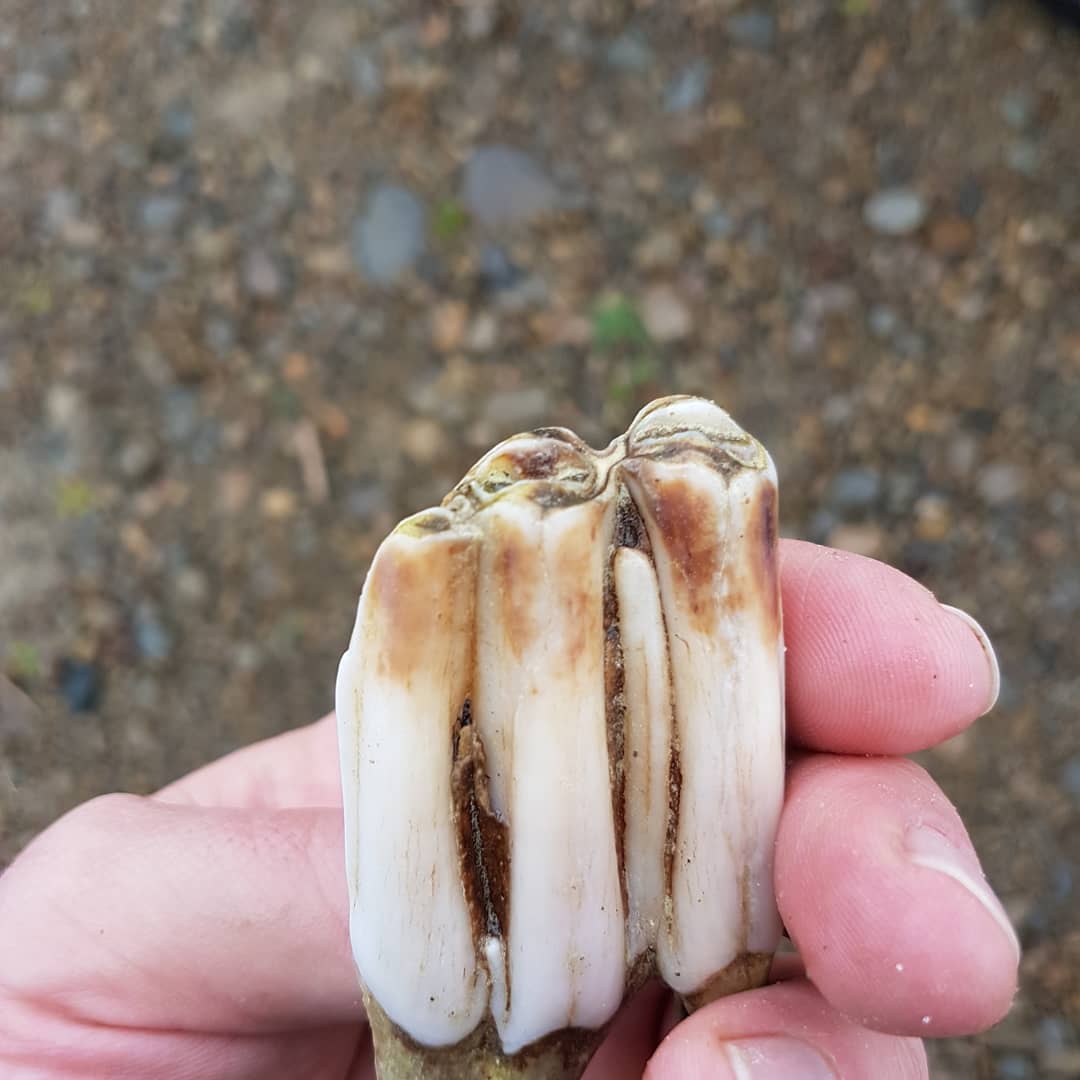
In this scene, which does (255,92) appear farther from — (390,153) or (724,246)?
(724,246)

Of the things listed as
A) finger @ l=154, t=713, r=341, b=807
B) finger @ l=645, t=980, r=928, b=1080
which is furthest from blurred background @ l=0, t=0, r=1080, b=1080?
finger @ l=645, t=980, r=928, b=1080

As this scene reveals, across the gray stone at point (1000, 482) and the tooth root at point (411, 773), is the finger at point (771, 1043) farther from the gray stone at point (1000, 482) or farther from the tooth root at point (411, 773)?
the gray stone at point (1000, 482)

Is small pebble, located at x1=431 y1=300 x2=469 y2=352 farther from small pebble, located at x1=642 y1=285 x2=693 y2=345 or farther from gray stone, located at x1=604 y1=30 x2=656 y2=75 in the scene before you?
gray stone, located at x1=604 y1=30 x2=656 y2=75

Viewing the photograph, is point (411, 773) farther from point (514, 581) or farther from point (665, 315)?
point (665, 315)

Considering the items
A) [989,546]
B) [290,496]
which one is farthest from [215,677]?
[989,546]

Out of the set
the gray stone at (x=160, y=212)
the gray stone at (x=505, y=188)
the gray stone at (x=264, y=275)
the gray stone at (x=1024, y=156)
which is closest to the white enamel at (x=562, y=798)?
the gray stone at (x=505, y=188)
